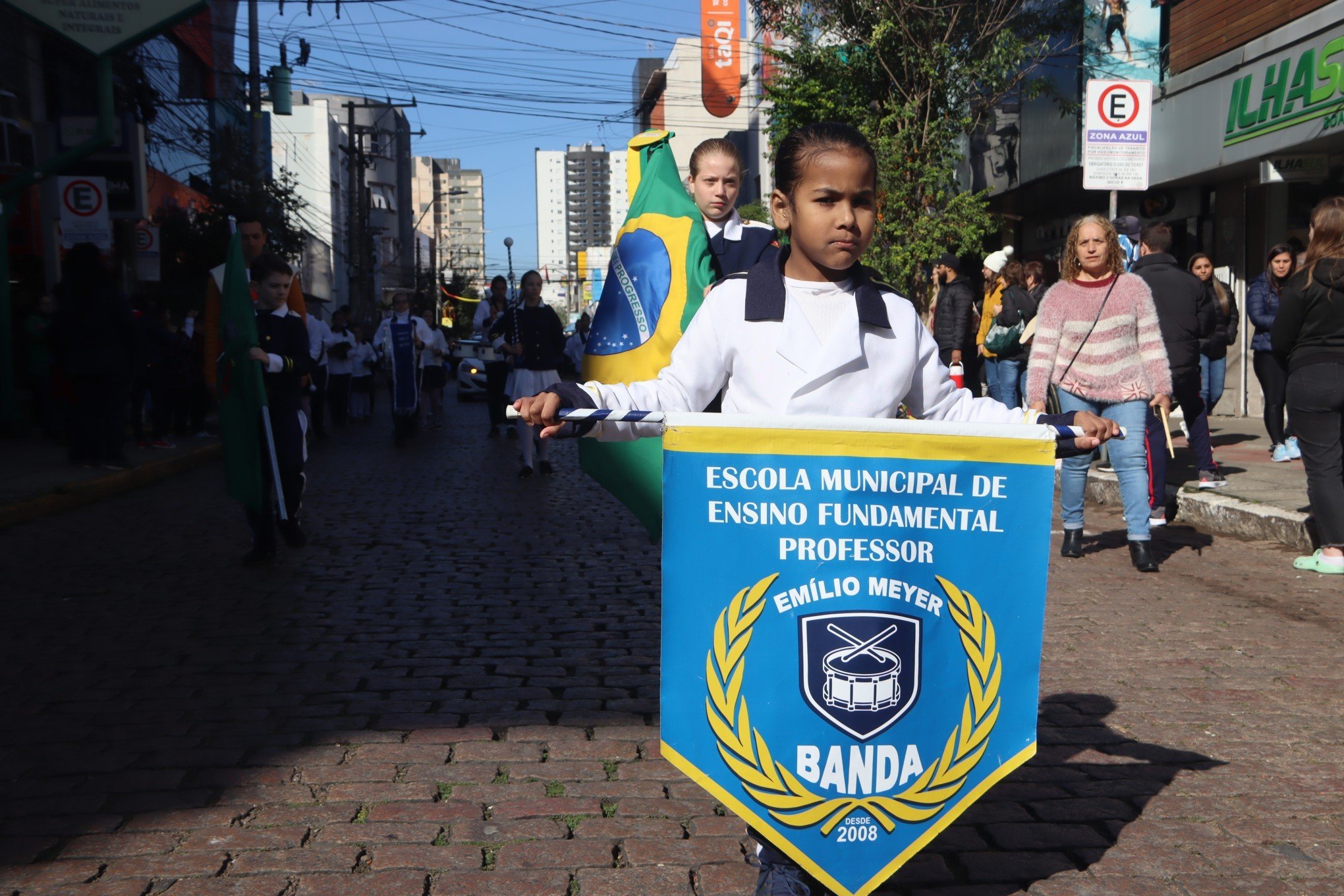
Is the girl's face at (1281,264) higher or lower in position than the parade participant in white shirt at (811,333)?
higher

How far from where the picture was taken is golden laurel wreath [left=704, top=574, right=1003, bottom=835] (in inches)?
102

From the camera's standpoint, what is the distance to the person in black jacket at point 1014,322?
1152 cm

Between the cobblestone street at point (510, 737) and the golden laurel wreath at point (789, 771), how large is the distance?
59 centimetres

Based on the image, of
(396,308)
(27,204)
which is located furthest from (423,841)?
(27,204)

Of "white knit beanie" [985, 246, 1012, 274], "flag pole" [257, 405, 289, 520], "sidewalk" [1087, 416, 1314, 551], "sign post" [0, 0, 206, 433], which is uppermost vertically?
"sign post" [0, 0, 206, 433]

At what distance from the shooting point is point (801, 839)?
2.62 meters

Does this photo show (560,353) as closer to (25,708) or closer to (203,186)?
(25,708)

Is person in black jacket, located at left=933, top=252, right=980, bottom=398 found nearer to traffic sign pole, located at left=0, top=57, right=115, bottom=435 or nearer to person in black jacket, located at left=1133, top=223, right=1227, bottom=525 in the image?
person in black jacket, located at left=1133, top=223, right=1227, bottom=525

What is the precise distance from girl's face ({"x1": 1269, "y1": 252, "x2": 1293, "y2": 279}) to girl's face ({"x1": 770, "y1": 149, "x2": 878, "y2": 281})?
31.3 ft

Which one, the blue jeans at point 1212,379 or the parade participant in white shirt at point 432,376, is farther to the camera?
the parade participant in white shirt at point 432,376

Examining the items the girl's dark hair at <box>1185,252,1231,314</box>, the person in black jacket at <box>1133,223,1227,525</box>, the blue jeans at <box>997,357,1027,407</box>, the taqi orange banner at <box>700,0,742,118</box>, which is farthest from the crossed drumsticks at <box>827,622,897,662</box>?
the taqi orange banner at <box>700,0,742,118</box>

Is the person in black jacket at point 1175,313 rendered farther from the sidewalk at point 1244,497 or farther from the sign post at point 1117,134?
the sign post at point 1117,134

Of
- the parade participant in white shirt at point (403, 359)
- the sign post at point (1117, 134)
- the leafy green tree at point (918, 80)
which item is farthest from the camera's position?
the leafy green tree at point (918, 80)

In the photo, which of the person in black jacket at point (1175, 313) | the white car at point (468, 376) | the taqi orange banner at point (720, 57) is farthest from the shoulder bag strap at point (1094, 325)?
the taqi orange banner at point (720, 57)
